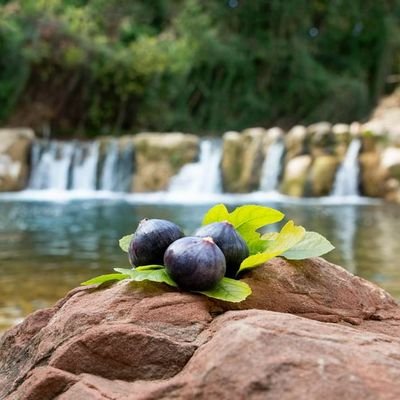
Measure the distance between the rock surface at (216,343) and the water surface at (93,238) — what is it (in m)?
4.54

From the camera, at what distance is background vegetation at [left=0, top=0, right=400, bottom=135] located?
2931 centimetres

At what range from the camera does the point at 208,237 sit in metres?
2.18

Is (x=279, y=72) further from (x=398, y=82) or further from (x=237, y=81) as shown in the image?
(x=398, y=82)

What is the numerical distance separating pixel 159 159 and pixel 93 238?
10.9m

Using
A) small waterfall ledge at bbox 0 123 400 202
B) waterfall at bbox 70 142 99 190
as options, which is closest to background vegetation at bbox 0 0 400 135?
small waterfall ledge at bbox 0 123 400 202

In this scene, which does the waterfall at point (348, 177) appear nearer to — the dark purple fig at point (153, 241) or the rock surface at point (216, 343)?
the rock surface at point (216, 343)

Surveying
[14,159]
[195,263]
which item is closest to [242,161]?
[14,159]

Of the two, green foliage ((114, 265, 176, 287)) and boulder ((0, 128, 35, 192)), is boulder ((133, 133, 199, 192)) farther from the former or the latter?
green foliage ((114, 265, 176, 287))

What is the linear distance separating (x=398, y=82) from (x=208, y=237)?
34.4 meters

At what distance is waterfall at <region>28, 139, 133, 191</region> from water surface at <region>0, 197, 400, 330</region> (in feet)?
8.94

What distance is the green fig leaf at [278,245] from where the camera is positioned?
2.29 metres

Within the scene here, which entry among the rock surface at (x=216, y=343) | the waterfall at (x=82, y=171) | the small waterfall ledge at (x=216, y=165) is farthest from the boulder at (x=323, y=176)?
the rock surface at (x=216, y=343)

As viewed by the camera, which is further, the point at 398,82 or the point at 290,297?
the point at 398,82

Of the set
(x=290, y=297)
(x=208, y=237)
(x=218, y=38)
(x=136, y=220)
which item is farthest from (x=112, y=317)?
(x=218, y=38)
